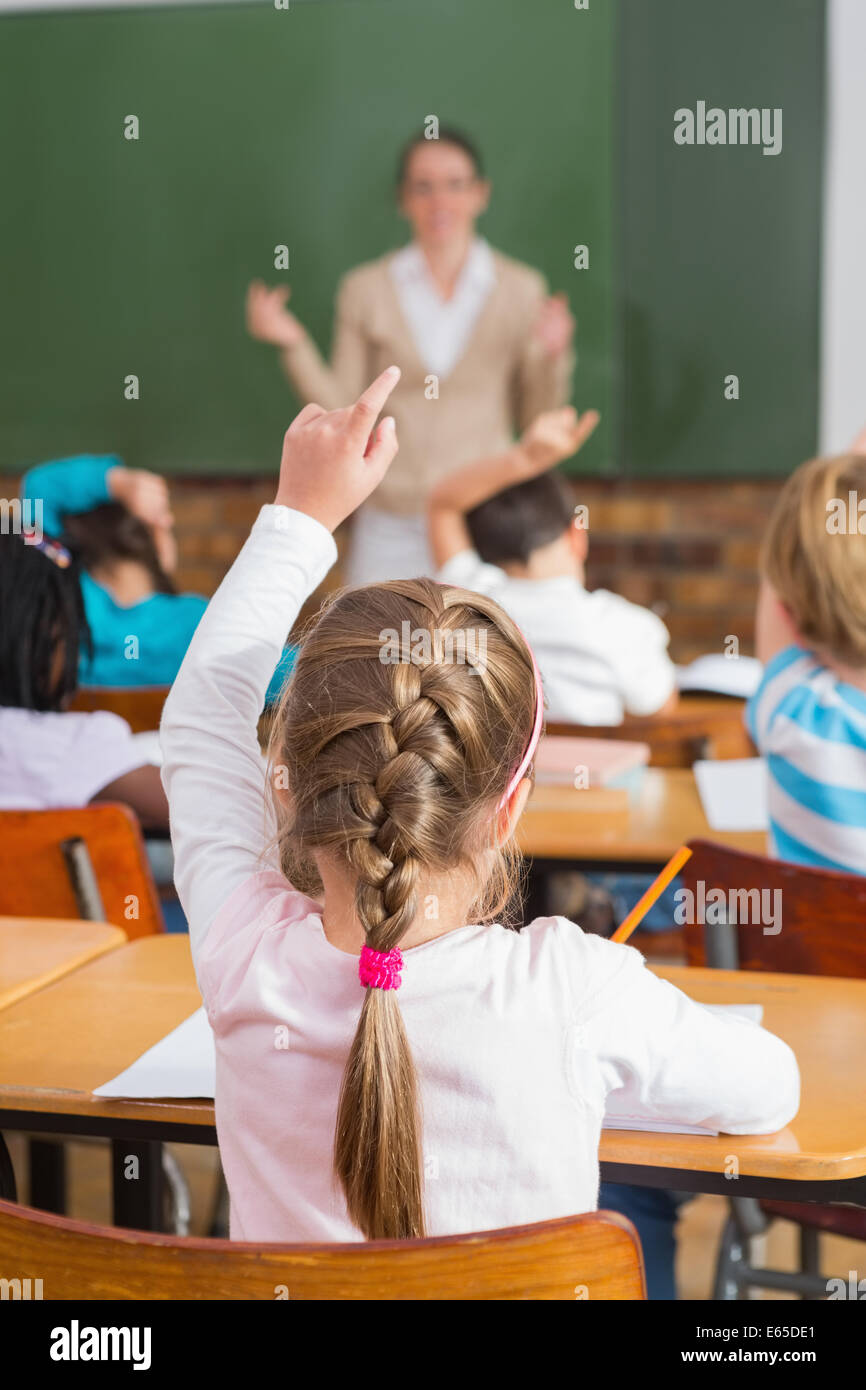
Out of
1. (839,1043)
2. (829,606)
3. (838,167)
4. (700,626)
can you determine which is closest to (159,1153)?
(839,1043)

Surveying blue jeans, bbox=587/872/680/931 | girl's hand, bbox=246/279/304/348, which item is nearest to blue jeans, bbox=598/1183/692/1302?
blue jeans, bbox=587/872/680/931

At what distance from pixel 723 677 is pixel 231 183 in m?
2.67

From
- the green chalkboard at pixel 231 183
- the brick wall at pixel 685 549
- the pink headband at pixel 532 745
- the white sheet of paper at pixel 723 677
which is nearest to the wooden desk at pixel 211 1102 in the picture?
the pink headband at pixel 532 745

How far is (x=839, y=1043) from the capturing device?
126 centimetres

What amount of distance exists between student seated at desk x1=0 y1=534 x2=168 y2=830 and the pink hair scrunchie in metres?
1.19

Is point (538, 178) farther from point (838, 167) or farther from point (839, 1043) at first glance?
point (839, 1043)

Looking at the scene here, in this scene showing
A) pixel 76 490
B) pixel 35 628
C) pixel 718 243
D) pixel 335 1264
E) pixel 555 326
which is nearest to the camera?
pixel 335 1264

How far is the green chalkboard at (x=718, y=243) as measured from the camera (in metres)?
4.38

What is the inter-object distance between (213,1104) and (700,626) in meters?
3.80

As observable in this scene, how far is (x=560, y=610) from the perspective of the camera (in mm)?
2633

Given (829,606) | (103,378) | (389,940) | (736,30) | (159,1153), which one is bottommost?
(159,1153)

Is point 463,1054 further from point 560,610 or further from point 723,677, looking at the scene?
point 723,677

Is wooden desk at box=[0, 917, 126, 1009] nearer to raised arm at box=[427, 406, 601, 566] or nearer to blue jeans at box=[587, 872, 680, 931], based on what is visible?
blue jeans at box=[587, 872, 680, 931]

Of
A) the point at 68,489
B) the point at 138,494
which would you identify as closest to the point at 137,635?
the point at 138,494
